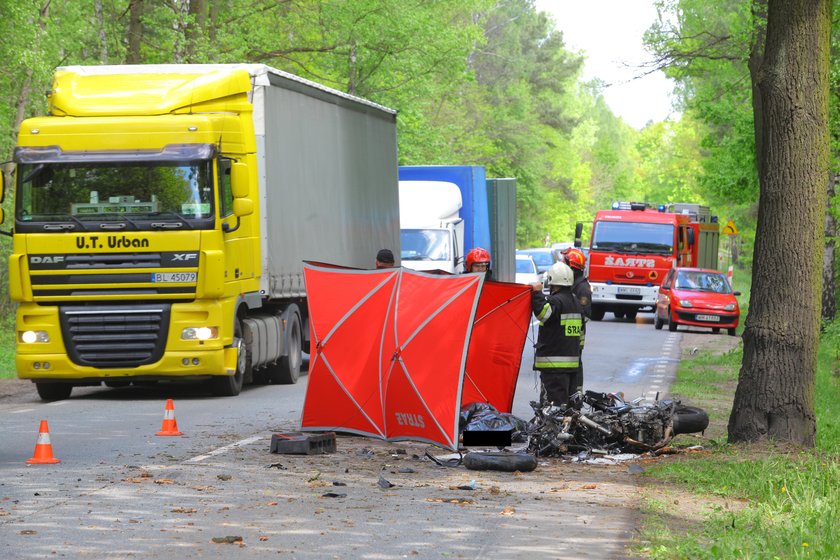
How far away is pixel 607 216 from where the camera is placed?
41750 mm

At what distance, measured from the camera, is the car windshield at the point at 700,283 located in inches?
1437

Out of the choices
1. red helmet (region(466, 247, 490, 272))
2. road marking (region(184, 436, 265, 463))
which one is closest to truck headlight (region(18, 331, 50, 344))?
road marking (region(184, 436, 265, 463))

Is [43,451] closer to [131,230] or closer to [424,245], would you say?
[131,230]

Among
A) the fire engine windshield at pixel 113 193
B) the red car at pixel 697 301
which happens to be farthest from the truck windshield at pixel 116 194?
the red car at pixel 697 301

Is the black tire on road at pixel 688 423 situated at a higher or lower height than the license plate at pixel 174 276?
lower

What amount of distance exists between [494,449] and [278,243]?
7689 millimetres

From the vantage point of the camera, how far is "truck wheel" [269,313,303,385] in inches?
813

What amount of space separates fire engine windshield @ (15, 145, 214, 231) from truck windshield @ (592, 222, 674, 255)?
25.0m

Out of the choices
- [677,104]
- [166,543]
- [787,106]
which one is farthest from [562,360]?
[677,104]

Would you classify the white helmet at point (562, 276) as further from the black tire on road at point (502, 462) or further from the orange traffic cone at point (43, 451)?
the orange traffic cone at point (43, 451)

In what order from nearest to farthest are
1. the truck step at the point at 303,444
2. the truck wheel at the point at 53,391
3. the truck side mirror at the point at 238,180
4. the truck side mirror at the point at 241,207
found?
the truck step at the point at 303,444 → the truck side mirror at the point at 241,207 → the truck side mirror at the point at 238,180 → the truck wheel at the point at 53,391

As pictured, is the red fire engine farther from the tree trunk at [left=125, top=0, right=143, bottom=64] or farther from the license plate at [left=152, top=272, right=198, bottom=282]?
the license plate at [left=152, top=272, right=198, bottom=282]

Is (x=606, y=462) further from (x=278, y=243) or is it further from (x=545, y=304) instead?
(x=278, y=243)

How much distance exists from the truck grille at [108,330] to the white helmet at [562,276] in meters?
5.57
